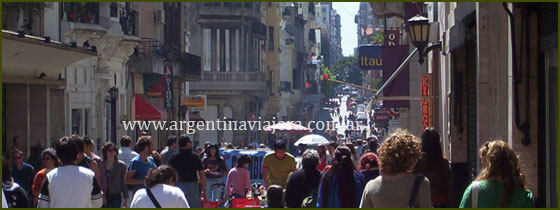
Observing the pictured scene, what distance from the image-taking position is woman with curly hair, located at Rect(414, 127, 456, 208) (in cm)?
980

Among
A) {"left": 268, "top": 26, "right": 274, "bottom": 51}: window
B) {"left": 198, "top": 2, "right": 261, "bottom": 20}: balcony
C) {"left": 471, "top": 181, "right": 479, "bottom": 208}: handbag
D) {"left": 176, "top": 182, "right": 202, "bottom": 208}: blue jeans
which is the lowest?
{"left": 176, "top": 182, "right": 202, "bottom": 208}: blue jeans

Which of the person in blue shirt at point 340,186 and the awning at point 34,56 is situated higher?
the awning at point 34,56

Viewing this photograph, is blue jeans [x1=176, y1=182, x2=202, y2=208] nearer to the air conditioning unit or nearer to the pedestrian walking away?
the pedestrian walking away

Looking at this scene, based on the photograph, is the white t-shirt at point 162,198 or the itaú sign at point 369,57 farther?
the itaú sign at point 369,57

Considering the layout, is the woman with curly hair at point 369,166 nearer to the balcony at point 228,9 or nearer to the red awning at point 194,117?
the red awning at point 194,117

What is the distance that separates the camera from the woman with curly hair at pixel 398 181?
23.5ft

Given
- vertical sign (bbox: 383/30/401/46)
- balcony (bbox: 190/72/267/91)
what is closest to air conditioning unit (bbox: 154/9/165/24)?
vertical sign (bbox: 383/30/401/46)

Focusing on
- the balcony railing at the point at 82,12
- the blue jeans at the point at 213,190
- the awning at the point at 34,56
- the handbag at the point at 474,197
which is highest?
the balcony railing at the point at 82,12

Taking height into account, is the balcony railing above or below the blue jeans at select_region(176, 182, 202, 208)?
above

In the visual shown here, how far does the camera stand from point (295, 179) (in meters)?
10.9

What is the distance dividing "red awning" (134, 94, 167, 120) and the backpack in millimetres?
26211

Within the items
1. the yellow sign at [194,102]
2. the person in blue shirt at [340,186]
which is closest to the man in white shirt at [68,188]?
the person in blue shirt at [340,186]

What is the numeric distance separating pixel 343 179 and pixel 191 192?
3.92 metres

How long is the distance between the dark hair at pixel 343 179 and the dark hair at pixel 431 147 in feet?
2.46
